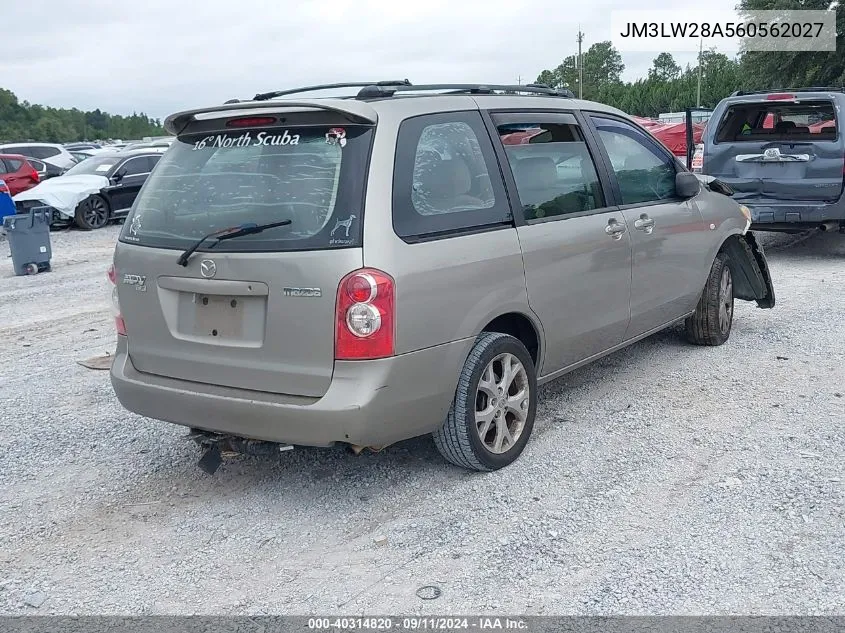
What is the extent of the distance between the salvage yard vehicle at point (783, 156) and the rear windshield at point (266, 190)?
7.68 m

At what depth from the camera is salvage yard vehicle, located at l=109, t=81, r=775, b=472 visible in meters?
3.81

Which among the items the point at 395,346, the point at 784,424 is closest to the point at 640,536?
the point at 395,346

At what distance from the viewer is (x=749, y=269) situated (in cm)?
693

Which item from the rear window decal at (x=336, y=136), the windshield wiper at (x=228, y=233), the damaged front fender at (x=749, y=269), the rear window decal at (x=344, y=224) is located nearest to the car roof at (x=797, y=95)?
the damaged front fender at (x=749, y=269)

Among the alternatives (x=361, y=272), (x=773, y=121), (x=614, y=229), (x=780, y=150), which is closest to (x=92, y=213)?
(x=773, y=121)

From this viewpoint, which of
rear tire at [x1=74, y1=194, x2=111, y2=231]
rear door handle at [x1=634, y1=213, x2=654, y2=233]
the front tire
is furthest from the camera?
rear tire at [x1=74, y1=194, x2=111, y2=231]

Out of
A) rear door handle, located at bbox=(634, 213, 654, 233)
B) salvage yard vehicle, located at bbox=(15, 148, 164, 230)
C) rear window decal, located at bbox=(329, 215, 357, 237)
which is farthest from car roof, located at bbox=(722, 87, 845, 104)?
salvage yard vehicle, located at bbox=(15, 148, 164, 230)

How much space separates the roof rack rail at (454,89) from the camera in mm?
4370

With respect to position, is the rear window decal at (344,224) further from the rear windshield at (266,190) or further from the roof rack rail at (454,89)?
the roof rack rail at (454,89)

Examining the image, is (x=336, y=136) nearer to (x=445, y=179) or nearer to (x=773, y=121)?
(x=445, y=179)

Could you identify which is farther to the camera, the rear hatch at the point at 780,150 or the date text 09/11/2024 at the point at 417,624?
the rear hatch at the point at 780,150

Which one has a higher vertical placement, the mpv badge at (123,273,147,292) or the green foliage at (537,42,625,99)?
the green foliage at (537,42,625,99)

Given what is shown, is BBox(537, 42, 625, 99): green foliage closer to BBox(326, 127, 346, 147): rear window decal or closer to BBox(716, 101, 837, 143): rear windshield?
BBox(716, 101, 837, 143): rear windshield

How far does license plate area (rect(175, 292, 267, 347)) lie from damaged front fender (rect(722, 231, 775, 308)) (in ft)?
13.7
